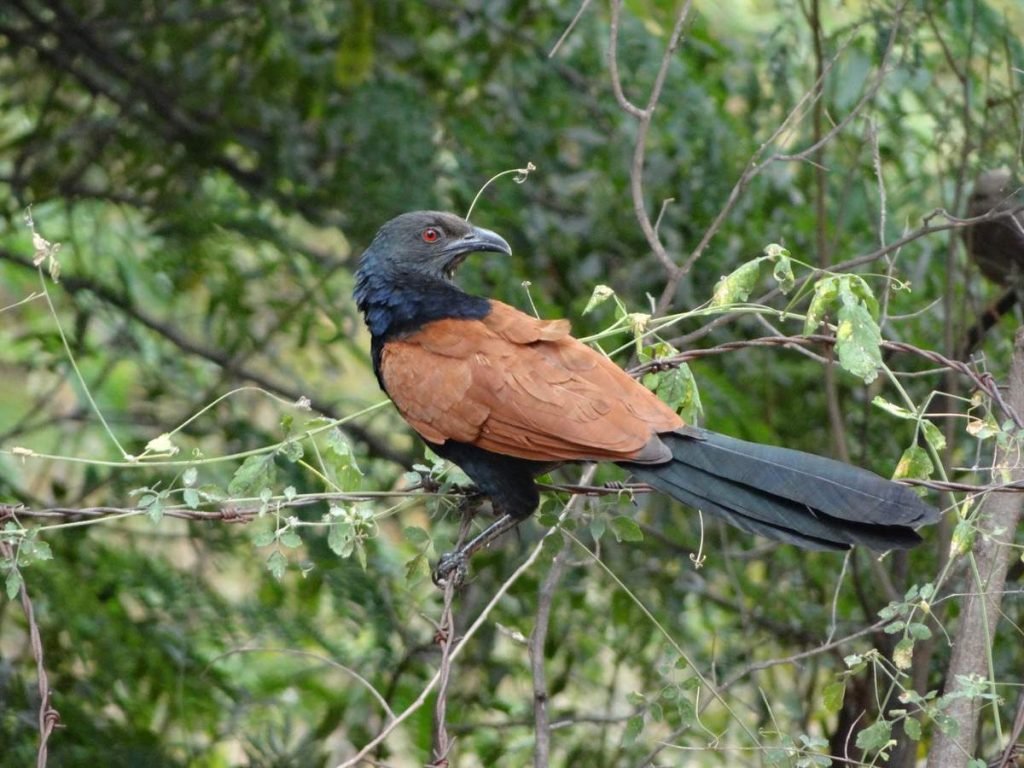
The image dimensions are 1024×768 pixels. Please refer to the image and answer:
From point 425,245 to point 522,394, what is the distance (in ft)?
2.35

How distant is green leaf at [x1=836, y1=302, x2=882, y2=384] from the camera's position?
212 cm

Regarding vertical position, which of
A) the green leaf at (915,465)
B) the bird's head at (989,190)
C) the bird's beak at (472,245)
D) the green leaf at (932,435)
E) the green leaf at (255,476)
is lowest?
the green leaf at (915,465)

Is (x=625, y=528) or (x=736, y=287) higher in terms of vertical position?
(x=736, y=287)

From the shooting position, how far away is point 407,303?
9.55 feet

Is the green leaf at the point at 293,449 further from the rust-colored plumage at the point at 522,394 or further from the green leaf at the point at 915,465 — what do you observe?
the green leaf at the point at 915,465

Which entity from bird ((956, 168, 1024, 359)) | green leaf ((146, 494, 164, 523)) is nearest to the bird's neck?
green leaf ((146, 494, 164, 523))

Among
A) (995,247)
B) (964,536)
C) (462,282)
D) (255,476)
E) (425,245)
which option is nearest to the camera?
(964,536)

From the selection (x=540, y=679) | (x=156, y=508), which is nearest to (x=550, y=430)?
(x=540, y=679)

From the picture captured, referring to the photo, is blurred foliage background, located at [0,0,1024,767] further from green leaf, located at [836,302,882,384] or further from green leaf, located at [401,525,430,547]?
green leaf, located at [836,302,882,384]

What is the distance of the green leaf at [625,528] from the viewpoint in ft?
8.02

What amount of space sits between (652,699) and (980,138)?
185 cm

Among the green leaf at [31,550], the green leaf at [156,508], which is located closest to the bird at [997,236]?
the green leaf at [156,508]

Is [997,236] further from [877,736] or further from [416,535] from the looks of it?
[416,535]

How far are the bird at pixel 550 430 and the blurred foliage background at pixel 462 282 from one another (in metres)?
0.78
